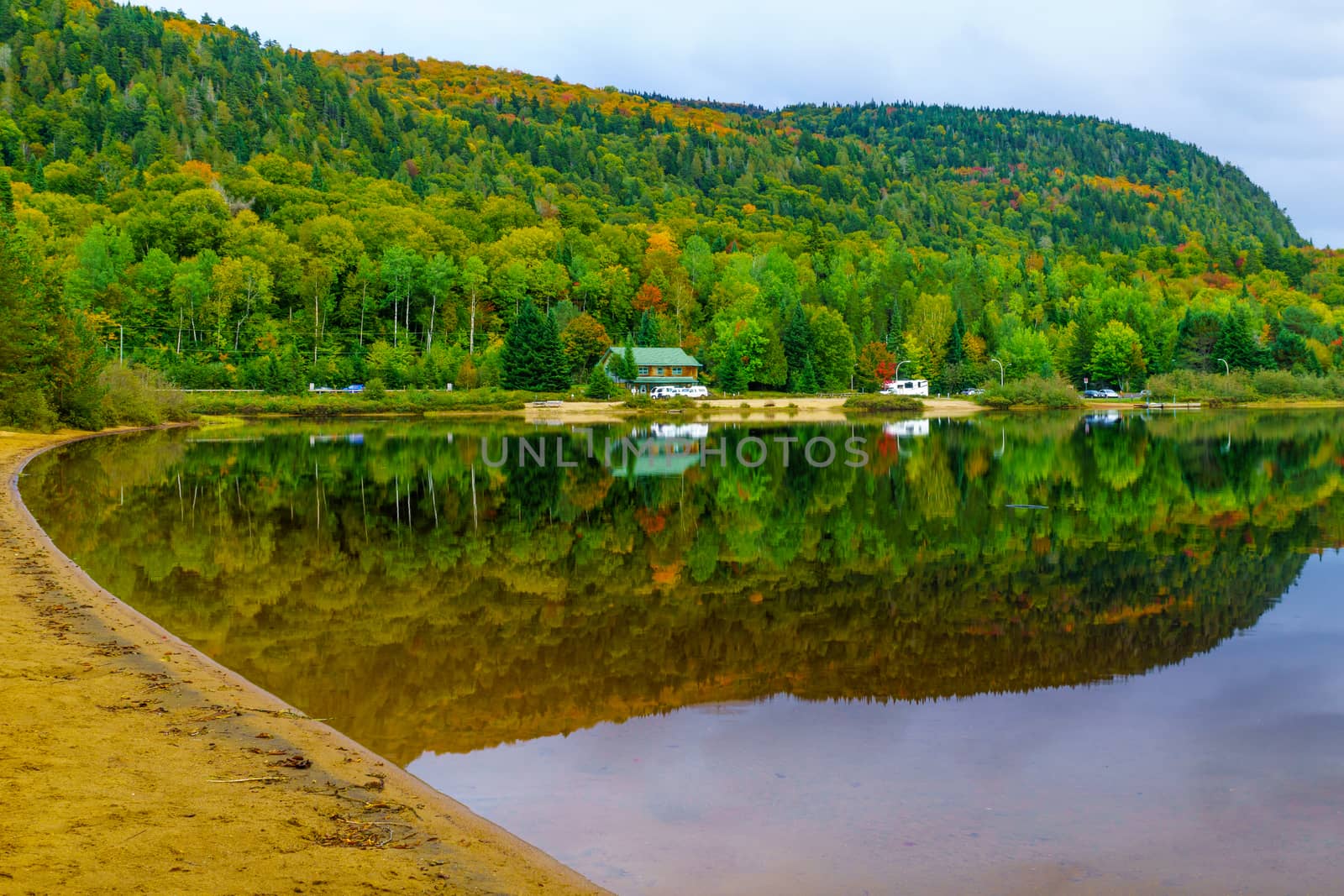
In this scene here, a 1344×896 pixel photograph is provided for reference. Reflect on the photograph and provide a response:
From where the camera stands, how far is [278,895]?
447 cm

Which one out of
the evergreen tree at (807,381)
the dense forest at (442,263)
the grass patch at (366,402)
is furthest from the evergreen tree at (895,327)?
the grass patch at (366,402)

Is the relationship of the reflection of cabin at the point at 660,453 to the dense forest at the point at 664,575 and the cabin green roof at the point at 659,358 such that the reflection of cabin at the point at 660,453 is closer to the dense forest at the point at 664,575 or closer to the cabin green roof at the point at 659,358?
the dense forest at the point at 664,575

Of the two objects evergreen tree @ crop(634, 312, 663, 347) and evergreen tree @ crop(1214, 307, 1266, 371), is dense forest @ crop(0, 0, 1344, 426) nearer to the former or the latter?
evergreen tree @ crop(1214, 307, 1266, 371)

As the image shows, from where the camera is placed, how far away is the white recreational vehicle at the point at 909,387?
106625mm

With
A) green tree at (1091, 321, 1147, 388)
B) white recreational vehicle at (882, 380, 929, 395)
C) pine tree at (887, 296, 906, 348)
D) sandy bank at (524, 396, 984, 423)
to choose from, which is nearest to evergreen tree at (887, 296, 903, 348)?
pine tree at (887, 296, 906, 348)

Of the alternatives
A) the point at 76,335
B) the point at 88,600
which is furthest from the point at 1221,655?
the point at 76,335

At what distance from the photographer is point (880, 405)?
8831 cm

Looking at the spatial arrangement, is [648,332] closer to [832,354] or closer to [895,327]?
[832,354]

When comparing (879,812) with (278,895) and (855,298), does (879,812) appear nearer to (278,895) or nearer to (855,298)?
(278,895)

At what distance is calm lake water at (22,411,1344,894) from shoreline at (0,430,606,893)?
24.3 inches

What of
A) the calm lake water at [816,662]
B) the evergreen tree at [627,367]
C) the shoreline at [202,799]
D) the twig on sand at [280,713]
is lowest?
the calm lake water at [816,662]

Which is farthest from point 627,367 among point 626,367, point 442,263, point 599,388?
point 442,263

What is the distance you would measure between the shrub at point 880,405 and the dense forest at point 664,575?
188 feet

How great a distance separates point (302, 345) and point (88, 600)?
9462 centimetres
